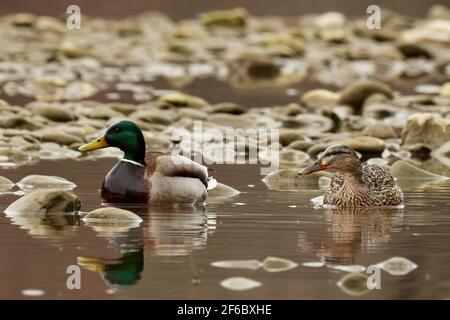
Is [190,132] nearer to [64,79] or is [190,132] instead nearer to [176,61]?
[64,79]

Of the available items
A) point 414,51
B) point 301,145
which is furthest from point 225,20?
point 301,145

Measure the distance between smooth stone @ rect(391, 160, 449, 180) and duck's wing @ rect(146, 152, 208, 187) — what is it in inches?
91.8

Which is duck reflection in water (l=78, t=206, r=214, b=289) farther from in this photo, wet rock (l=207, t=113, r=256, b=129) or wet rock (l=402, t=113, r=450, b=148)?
wet rock (l=207, t=113, r=256, b=129)

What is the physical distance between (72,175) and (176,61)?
53.4ft

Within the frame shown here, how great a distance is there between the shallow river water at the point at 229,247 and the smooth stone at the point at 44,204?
5.5 inches

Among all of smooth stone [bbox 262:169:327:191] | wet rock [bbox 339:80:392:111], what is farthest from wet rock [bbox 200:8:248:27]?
smooth stone [bbox 262:169:327:191]

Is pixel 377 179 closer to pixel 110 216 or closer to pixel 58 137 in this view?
pixel 110 216

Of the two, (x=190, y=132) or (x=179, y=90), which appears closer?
(x=190, y=132)

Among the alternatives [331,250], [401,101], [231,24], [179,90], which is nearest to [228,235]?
[331,250]

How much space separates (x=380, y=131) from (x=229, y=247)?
7291 mm

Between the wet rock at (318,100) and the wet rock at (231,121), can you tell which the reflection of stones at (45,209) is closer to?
the wet rock at (231,121)

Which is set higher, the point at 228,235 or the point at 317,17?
the point at 317,17

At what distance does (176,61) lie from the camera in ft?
94.0

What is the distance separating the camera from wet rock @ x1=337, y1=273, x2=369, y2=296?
7.59m
